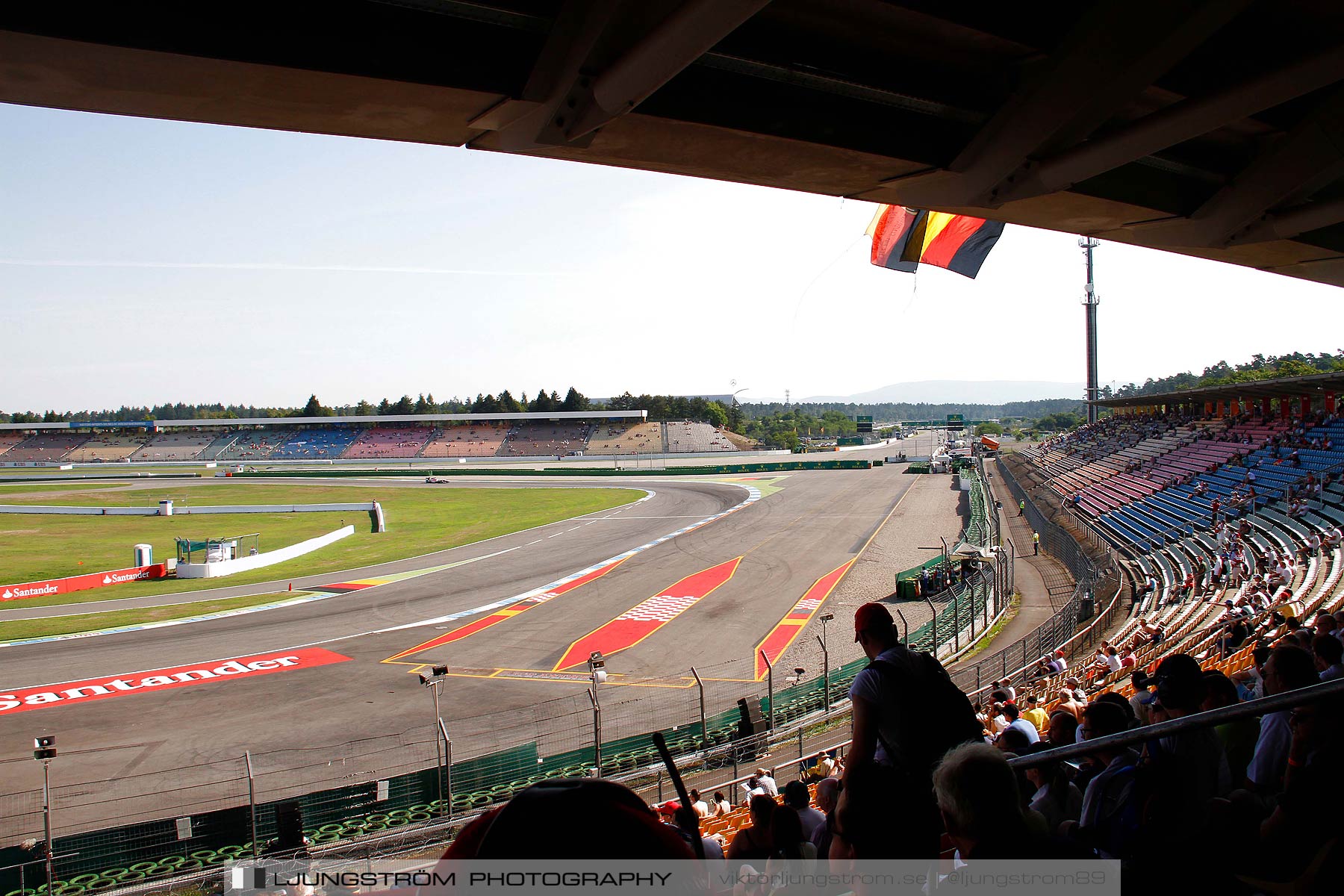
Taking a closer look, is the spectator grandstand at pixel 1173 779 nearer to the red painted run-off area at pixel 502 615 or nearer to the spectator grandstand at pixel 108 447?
the red painted run-off area at pixel 502 615

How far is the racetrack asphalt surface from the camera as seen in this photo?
11836 millimetres

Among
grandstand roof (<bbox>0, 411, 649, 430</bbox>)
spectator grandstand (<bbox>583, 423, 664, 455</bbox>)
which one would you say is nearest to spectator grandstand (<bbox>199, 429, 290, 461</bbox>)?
grandstand roof (<bbox>0, 411, 649, 430</bbox>)

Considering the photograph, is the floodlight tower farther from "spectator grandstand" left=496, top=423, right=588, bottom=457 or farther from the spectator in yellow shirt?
the spectator in yellow shirt

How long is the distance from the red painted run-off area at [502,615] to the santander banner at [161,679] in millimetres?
1683

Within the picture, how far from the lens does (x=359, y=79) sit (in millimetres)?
3072

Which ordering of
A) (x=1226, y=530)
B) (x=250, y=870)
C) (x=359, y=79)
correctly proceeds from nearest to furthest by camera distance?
(x=359, y=79)
(x=250, y=870)
(x=1226, y=530)

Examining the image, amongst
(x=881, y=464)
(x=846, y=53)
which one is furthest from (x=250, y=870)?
(x=881, y=464)

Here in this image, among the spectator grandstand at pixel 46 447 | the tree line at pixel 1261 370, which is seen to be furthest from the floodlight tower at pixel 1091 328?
the spectator grandstand at pixel 46 447

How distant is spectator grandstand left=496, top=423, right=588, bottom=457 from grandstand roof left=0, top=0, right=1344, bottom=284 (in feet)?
281

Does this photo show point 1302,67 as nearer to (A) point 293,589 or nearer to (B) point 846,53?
(B) point 846,53

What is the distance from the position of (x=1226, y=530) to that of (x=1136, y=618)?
19.4 feet

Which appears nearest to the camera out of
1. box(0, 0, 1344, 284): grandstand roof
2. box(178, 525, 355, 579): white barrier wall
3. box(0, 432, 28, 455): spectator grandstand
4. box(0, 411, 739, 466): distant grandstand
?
box(0, 0, 1344, 284): grandstand roof

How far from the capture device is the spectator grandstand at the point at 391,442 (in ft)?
318

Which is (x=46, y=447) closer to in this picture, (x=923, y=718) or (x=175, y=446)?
(x=175, y=446)
